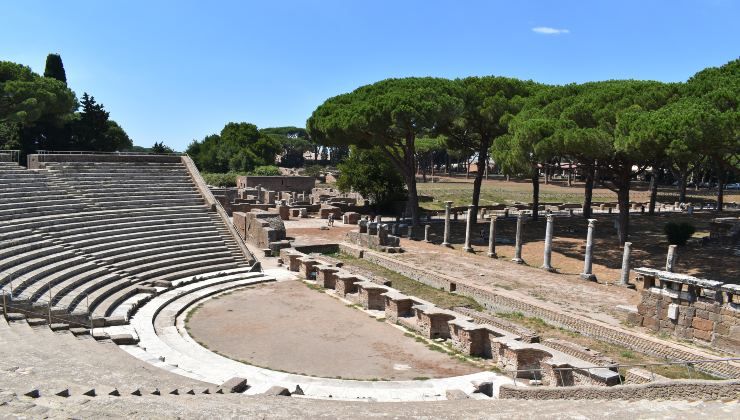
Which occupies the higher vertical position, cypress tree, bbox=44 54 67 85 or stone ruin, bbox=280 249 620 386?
cypress tree, bbox=44 54 67 85

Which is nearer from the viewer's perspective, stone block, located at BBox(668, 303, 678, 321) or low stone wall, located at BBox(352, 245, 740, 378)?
low stone wall, located at BBox(352, 245, 740, 378)

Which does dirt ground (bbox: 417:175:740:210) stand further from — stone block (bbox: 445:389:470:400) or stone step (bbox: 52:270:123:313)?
stone block (bbox: 445:389:470:400)

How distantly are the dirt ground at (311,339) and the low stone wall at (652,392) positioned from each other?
3.45 m

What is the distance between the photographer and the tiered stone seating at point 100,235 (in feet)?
54.6

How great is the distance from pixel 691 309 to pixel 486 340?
5453 mm

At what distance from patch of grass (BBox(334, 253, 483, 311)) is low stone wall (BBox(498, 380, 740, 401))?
8.61 metres

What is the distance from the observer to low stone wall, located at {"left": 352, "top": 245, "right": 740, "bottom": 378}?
533 inches

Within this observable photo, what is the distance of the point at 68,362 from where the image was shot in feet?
35.8

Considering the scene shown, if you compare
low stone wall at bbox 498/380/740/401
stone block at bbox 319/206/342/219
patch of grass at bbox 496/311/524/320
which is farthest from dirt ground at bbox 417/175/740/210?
low stone wall at bbox 498/380/740/401

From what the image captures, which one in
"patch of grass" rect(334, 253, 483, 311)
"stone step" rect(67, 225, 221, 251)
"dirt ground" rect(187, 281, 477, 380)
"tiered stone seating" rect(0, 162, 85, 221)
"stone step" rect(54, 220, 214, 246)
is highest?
"tiered stone seating" rect(0, 162, 85, 221)

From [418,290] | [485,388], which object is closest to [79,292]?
[418,290]

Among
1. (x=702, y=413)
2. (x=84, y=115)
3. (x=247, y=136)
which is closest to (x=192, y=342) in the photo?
(x=702, y=413)

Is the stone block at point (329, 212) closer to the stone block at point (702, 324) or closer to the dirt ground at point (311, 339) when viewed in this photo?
the dirt ground at point (311, 339)

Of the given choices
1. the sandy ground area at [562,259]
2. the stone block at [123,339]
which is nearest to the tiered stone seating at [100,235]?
the stone block at [123,339]
